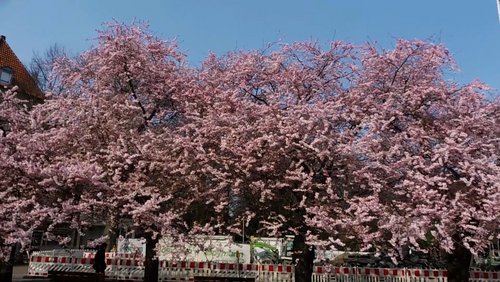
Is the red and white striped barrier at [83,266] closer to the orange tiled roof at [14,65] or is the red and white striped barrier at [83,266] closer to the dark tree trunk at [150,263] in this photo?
the dark tree trunk at [150,263]

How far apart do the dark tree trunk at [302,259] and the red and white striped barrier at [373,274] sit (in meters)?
3.93

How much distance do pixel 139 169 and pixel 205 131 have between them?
71.1 inches

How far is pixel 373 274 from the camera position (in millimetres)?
16562

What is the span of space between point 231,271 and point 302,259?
598cm

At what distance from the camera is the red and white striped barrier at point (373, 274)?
16.3 metres

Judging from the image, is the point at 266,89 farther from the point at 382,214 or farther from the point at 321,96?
the point at 382,214

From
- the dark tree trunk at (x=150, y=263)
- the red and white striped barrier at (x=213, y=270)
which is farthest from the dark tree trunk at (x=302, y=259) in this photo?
the red and white striped barrier at (x=213, y=270)

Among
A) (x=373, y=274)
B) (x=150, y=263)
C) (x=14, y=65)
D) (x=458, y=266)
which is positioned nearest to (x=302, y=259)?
(x=150, y=263)

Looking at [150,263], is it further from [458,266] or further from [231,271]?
[458,266]

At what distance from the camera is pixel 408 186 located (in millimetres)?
10711

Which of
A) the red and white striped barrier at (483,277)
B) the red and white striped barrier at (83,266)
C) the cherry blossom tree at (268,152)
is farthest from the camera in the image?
the red and white striped barrier at (83,266)

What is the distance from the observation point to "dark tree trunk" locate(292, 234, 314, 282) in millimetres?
12188

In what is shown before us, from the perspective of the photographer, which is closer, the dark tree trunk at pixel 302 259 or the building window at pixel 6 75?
the dark tree trunk at pixel 302 259

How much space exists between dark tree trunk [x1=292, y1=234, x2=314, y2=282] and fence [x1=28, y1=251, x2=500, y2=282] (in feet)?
8.52
